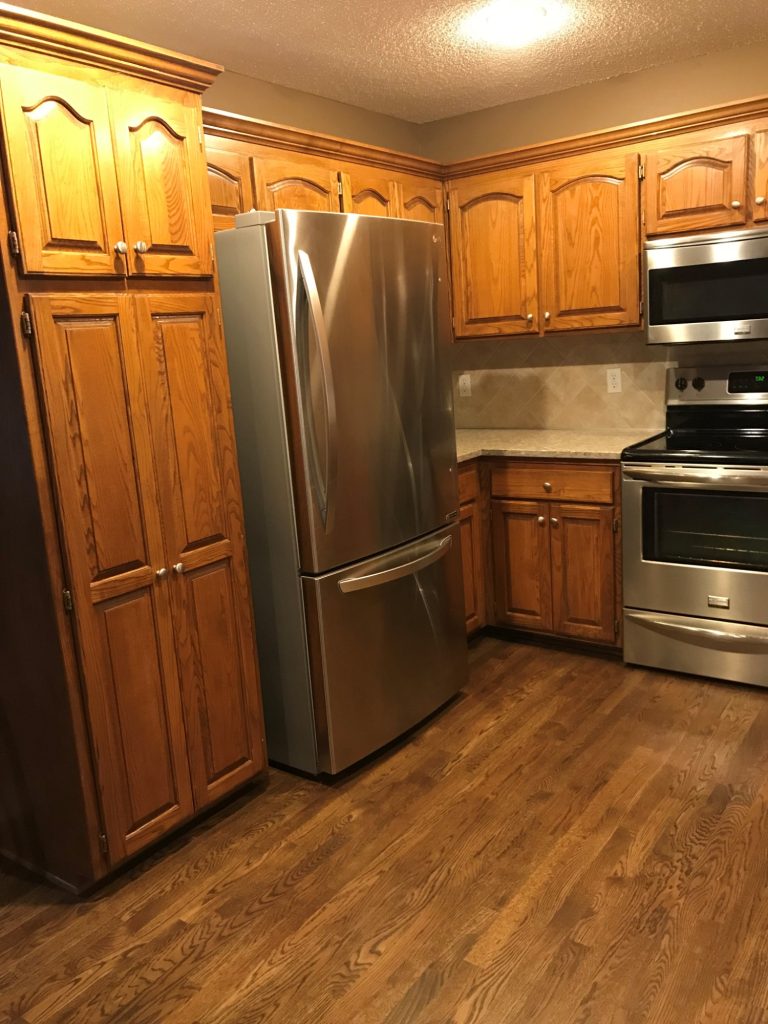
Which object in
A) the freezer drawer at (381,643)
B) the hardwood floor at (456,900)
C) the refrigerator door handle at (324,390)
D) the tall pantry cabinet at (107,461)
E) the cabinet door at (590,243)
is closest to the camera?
the hardwood floor at (456,900)

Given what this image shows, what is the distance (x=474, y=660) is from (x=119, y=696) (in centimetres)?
186

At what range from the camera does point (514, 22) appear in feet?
9.60

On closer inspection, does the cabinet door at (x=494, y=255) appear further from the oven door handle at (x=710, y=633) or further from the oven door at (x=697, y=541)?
the oven door handle at (x=710, y=633)

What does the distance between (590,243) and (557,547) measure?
130cm

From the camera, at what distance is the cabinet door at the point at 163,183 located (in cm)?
211

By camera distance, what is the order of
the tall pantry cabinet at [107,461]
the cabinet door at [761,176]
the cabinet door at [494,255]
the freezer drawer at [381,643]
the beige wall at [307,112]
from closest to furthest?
the tall pantry cabinet at [107,461]
the freezer drawer at [381,643]
the cabinet door at [761,176]
the beige wall at [307,112]
the cabinet door at [494,255]

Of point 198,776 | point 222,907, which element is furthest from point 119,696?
point 222,907

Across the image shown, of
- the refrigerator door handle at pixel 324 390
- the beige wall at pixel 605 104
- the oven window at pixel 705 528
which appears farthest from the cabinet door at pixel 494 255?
the refrigerator door handle at pixel 324 390

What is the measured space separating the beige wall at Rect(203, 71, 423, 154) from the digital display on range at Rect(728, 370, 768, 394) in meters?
1.98

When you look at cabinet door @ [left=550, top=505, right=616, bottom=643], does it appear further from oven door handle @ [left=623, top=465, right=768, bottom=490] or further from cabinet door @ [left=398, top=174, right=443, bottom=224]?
cabinet door @ [left=398, top=174, right=443, bottom=224]

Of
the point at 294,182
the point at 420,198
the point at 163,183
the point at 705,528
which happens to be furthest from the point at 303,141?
the point at 705,528

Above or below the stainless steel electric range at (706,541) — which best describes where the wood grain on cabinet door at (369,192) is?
above

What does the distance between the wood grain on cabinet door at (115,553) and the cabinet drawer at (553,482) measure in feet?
5.92

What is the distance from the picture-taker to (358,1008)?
5.94 feet
